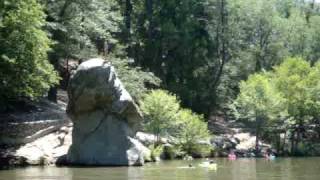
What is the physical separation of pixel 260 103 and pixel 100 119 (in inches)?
953

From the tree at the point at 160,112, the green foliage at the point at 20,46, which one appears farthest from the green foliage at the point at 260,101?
the green foliage at the point at 20,46

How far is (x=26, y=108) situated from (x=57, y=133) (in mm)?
4518

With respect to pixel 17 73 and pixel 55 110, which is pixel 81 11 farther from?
pixel 17 73

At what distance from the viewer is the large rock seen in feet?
141

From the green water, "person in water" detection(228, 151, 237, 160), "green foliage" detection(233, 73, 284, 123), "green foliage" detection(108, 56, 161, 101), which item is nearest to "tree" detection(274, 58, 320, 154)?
"green foliage" detection(233, 73, 284, 123)

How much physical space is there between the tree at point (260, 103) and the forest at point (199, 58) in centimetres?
10

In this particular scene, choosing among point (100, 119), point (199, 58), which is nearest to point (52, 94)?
point (100, 119)

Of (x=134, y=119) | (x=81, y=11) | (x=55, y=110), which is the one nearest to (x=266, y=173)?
(x=134, y=119)

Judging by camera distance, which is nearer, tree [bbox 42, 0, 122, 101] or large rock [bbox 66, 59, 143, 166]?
large rock [bbox 66, 59, 143, 166]

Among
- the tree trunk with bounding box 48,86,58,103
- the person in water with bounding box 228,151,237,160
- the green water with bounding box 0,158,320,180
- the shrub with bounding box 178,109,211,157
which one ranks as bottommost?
the green water with bounding box 0,158,320,180

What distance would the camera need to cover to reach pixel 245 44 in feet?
261

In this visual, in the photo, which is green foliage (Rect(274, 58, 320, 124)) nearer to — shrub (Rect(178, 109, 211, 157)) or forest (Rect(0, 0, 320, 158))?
forest (Rect(0, 0, 320, 158))

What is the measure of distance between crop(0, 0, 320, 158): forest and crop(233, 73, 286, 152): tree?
0.32 feet

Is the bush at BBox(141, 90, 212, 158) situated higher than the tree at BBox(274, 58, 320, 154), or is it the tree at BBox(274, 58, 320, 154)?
the tree at BBox(274, 58, 320, 154)
